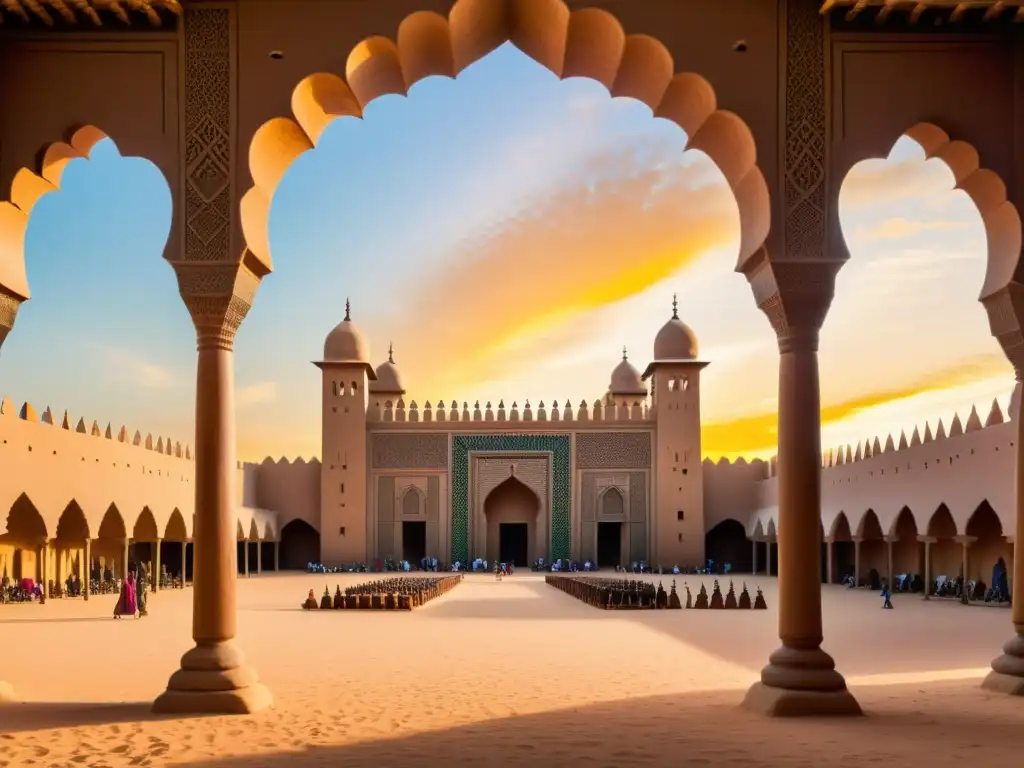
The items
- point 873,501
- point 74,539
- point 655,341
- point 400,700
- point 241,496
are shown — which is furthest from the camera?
point 655,341

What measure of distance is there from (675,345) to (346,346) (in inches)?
450

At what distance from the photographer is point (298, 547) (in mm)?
40406

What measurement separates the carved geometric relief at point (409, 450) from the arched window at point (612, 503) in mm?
5596

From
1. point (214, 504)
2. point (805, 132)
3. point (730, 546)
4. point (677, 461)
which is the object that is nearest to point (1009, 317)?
point (805, 132)

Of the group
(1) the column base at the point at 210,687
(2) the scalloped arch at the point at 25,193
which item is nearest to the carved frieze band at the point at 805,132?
(1) the column base at the point at 210,687

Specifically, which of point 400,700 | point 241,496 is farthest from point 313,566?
point 400,700

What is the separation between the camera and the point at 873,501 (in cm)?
2708

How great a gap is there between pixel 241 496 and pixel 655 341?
49.4 ft

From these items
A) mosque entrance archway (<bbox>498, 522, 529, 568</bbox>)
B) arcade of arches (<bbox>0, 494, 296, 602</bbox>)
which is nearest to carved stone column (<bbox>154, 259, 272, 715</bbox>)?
arcade of arches (<bbox>0, 494, 296, 602</bbox>)

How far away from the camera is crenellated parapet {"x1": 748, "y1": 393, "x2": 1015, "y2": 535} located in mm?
20281

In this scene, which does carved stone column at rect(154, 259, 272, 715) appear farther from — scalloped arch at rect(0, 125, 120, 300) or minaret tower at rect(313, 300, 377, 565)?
minaret tower at rect(313, 300, 377, 565)

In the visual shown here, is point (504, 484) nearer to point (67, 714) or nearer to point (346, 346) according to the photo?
point (346, 346)

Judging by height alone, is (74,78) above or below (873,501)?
above

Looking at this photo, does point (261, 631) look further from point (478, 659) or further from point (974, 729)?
point (974, 729)
